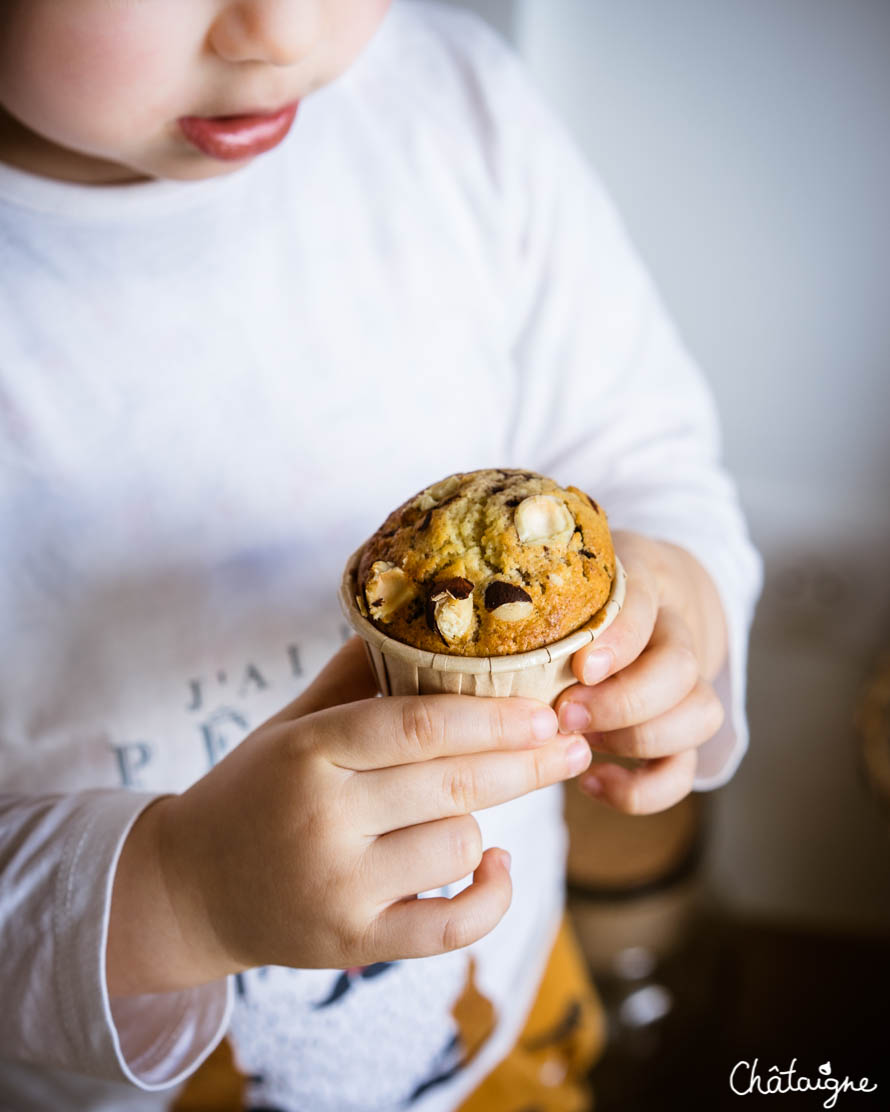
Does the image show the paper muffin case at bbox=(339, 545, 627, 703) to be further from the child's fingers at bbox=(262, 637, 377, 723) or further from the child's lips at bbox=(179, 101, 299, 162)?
the child's lips at bbox=(179, 101, 299, 162)

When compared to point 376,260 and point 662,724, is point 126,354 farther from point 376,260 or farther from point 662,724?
point 662,724

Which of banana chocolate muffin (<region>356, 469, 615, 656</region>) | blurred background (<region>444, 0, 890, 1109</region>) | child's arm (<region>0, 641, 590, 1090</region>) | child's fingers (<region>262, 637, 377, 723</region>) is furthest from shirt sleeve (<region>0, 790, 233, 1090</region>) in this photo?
blurred background (<region>444, 0, 890, 1109</region>)

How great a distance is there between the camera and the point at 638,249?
1.57 metres

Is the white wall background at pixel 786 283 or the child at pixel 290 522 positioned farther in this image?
the white wall background at pixel 786 283

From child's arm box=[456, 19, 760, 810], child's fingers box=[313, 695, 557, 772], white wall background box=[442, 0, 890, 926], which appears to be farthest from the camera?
Answer: white wall background box=[442, 0, 890, 926]

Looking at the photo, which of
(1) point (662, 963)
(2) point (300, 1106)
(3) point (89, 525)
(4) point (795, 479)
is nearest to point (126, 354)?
(3) point (89, 525)

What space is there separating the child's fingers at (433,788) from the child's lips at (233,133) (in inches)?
18.6

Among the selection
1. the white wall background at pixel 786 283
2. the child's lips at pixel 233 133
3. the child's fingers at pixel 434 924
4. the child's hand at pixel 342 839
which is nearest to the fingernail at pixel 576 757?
the child's hand at pixel 342 839

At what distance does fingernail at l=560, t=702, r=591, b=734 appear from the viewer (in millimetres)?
639

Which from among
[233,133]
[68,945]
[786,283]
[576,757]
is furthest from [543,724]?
[786,283]

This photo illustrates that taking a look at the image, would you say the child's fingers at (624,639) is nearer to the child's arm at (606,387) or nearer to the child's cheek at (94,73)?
the child's arm at (606,387)

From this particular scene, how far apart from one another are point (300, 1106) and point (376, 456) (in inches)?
27.8

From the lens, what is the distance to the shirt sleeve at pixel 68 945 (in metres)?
0.65

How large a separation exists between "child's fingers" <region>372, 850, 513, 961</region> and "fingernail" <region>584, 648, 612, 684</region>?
6.6 inches
